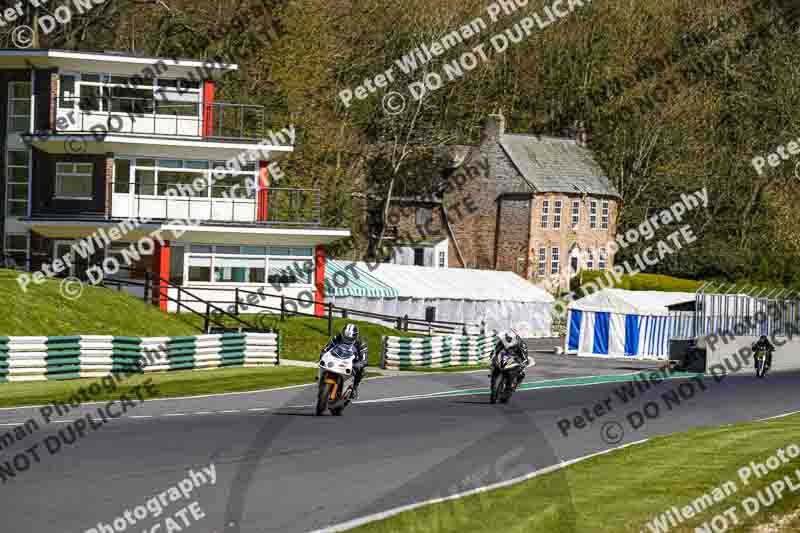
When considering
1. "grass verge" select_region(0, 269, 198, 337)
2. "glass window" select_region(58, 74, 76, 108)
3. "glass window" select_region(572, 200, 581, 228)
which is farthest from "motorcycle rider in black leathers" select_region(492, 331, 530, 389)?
"glass window" select_region(572, 200, 581, 228)

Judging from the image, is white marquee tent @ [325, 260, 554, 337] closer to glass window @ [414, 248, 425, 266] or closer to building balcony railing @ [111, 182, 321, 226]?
glass window @ [414, 248, 425, 266]

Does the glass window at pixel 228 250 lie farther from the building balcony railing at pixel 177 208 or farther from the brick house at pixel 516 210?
the brick house at pixel 516 210

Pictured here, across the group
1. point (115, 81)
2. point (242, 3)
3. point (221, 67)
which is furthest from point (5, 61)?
point (242, 3)

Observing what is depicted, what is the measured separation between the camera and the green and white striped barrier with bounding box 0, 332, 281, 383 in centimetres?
3266

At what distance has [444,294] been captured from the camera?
66000 millimetres

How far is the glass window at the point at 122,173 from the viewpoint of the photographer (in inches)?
1991

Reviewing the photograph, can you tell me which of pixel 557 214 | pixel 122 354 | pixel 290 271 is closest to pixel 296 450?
pixel 122 354

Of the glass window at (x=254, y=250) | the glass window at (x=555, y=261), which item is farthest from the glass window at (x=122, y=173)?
the glass window at (x=555, y=261)

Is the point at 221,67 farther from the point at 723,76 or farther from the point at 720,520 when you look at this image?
the point at 723,76

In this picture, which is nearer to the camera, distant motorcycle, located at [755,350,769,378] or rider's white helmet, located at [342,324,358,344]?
rider's white helmet, located at [342,324,358,344]

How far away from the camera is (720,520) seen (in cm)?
1262

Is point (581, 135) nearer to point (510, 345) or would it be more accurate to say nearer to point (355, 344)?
point (510, 345)

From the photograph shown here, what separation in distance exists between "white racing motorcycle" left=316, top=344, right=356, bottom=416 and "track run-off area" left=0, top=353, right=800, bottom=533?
17.2 inches

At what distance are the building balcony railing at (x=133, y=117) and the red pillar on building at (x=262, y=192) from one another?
7.15 ft
